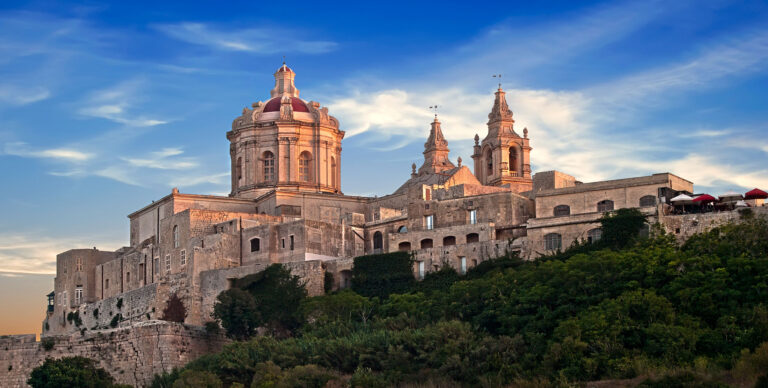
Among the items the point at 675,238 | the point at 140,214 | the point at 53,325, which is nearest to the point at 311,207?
the point at 140,214

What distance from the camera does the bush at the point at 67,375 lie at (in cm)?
5581

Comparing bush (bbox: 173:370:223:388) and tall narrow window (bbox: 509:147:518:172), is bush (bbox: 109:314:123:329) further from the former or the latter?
tall narrow window (bbox: 509:147:518:172)

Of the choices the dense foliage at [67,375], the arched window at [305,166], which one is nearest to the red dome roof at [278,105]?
the arched window at [305,166]

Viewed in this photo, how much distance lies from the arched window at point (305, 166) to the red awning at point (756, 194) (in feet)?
80.0

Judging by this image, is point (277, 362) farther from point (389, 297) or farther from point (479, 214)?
point (479, 214)

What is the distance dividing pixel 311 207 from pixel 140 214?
9250 mm

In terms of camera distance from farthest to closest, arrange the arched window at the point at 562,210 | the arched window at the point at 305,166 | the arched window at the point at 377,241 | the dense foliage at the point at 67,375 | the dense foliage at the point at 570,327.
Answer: the arched window at the point at 305,166 → the arched window at the point at 377,241 → the arched window at the point at 562,210 → the dense foliage at the point at 67,375 → the dense foliage at the point at 570,327

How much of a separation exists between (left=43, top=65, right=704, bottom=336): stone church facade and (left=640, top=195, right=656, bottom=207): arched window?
5 centimetres

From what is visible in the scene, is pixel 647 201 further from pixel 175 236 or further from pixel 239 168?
pixel 239 168

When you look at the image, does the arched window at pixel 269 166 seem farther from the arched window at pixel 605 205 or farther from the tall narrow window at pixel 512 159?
the arched window at pixel 605 205

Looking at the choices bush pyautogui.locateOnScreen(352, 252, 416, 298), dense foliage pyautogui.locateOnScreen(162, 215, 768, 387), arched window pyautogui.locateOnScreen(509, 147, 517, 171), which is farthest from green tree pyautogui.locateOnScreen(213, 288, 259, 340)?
arched window pyautogui.locateOnScreen(509, 147, 517, 171)

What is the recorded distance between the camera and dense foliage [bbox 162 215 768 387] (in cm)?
4916

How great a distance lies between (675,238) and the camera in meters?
57.2

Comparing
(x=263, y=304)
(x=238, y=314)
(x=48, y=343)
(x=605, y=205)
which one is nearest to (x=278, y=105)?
(x=263, y=304)
